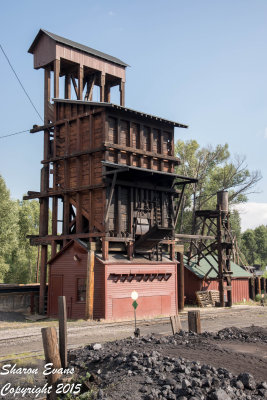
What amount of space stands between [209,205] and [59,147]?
3027 centimetres

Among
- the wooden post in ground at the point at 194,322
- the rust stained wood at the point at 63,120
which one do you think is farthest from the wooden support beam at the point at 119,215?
the wooden post in ground at the point at 194,322

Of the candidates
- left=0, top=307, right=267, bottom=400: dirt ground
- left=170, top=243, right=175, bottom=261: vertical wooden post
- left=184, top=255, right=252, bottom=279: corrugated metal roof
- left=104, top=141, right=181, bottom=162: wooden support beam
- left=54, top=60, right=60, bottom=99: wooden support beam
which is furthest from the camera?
left=184, top=255, right=252, bottom=279: corrugated metal roof

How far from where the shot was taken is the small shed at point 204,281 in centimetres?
3772

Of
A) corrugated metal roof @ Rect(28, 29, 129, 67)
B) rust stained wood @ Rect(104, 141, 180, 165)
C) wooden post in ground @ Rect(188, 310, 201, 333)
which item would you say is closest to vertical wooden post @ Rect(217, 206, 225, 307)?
rust stained wood @ Rect(104, 141, 180, 165)

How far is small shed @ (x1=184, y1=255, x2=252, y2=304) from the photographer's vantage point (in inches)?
1485

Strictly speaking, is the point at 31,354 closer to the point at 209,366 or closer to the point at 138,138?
the point at 209,366

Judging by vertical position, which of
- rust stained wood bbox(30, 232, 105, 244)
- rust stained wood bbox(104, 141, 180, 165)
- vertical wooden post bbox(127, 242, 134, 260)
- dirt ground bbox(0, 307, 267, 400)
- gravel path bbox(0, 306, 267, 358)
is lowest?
gravel path bbox(0, 306, 267, 358)

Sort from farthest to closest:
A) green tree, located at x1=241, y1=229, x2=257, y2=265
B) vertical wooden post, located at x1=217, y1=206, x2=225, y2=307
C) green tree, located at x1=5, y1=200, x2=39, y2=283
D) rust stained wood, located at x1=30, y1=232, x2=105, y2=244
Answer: green tree, located at x1=241, y1=229, x2=257, y2=265, green tree, located at x1=5, y1=200, x2=39, y2=283, vertical wooden post, located at x1=217, y1=206, x2=225, y2=307, rust stained wood, located at x1=30, y1=232, x2=105, y2=244

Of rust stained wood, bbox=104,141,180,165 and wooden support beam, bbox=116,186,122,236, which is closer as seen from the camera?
rust stained wood, bbox=104,141,180,165

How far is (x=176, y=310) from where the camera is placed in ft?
98.8

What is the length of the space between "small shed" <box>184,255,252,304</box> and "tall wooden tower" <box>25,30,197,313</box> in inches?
296

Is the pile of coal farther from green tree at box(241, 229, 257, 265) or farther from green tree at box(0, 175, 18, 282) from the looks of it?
green tree at box(241, 229, 257, 265)

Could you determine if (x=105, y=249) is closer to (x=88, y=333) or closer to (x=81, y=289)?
(x=81, y=289)

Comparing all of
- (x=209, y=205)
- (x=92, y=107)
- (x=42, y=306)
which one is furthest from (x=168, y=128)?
(x=209, y=205)
